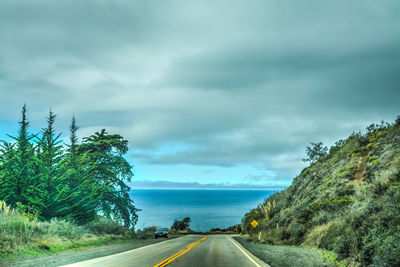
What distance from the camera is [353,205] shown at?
15430 millimetres

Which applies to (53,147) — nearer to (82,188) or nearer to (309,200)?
(82,188)

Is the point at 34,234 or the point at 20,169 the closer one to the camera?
the point at 34,234

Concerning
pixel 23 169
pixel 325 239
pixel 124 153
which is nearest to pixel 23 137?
pixel 23 169

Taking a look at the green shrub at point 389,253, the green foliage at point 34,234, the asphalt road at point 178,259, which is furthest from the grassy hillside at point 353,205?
the green foliage at point 34,234

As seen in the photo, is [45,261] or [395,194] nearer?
[395,194]

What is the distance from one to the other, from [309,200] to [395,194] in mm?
12952

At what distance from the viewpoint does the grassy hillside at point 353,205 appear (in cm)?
950

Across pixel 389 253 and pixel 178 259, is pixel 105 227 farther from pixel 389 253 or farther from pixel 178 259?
pixel 389 253

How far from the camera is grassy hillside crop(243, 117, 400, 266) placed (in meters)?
9.50

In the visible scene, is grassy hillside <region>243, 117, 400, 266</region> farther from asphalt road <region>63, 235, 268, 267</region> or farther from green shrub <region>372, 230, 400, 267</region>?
asphalt road <region>63, 235, 268, 267</region>

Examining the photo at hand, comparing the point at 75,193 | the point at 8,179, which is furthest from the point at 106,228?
the point at 8,179

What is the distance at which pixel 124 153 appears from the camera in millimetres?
35750

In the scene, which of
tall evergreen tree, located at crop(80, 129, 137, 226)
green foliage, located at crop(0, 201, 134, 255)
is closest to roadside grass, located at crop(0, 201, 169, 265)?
green foliage, located at crop(0, 201, 134, 255)

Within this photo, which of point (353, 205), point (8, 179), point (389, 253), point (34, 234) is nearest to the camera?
point (389, 253)
